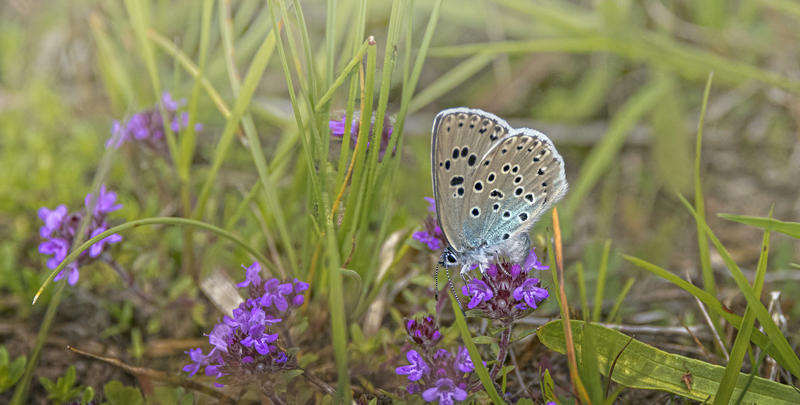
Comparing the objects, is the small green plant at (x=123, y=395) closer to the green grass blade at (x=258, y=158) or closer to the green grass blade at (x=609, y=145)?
the green grass blade at (x=258, y=158)

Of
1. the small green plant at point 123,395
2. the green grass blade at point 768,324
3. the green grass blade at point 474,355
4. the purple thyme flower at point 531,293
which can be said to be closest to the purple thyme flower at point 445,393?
the green grass blade at point 474,355

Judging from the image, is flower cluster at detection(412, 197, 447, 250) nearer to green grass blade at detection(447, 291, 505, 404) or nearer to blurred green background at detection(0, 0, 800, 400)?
blurred green background at detection(0, 0, 800, 400)

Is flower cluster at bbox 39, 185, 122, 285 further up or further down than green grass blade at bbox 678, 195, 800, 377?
further up

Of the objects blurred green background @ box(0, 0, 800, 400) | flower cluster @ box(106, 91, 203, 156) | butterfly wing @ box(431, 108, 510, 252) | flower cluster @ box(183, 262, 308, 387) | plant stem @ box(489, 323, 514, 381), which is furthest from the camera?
blurred green background @ box(0, 0, 800, 400)

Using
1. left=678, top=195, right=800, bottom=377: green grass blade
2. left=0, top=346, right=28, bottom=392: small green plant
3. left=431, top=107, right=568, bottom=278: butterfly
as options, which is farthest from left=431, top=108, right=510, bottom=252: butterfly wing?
left=0, top=346, right=28, bottom=392: small green plant

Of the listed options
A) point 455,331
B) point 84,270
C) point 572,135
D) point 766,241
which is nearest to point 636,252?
point 572,135

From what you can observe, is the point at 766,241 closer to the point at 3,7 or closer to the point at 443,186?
Answer: the point at 443,186

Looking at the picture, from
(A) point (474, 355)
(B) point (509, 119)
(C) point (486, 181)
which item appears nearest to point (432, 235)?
(C) point (486, 181)

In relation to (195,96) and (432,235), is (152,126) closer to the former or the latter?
(195,96)
